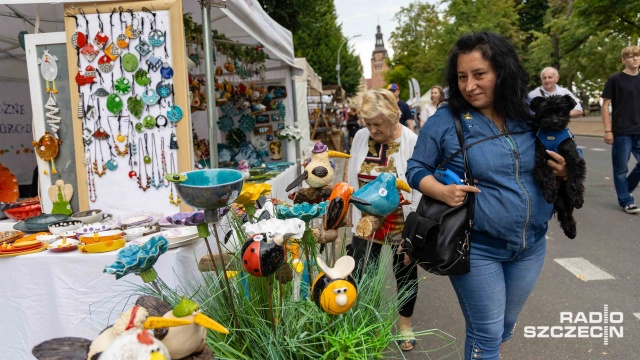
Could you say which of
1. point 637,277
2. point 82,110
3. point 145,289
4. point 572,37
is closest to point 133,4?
point 82,110

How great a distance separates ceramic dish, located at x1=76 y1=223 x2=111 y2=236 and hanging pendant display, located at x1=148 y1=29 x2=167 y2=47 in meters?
1.12

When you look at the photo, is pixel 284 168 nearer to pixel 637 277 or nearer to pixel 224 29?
pixel 224 29

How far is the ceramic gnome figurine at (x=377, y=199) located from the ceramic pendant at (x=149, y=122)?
4.83 ft

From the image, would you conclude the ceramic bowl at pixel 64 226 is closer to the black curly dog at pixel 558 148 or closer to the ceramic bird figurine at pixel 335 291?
the ceramic bird figurine at pixel 335 291

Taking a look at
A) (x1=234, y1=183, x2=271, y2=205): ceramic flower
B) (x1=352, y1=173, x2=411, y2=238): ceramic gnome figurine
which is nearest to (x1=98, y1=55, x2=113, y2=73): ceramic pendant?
(x1=234, y1=183, x2=271, y2=205): ceramic flower

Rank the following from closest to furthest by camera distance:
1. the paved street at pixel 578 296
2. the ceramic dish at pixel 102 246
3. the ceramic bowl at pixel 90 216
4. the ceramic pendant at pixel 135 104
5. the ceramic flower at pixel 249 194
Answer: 1. the ceramic flower at pixel 249 194
2. the ceramic dish at pixel 102 246
3. the paved street at pixel 578 296
4. the ceramic bowl at pixel 90 216
5. the ceramic pendant at pixel 135 104

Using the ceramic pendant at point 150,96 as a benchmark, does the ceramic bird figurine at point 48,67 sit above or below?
above

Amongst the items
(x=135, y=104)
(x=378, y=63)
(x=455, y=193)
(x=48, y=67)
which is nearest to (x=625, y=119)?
(x=455, y=193)

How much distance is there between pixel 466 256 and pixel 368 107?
3.26 feet

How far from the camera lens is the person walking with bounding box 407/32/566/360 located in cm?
165

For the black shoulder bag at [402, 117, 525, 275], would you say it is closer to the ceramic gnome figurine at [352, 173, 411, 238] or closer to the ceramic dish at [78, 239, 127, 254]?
the ceramic gnome figurine at [352, 173, 411, 238]

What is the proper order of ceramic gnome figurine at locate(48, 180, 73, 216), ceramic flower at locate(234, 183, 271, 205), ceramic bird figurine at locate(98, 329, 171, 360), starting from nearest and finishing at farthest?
ceramic bird figurine at locate(98, 329, 171, 360) → ceramic flower at locate(234, 183, 271, 205) → ceramic gnome figurine at locate(48, 180, 73, 216)

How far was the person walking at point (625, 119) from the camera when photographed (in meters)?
4.84

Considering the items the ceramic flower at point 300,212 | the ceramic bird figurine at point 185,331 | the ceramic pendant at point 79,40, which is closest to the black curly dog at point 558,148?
the ceramic flower at point 300,212
